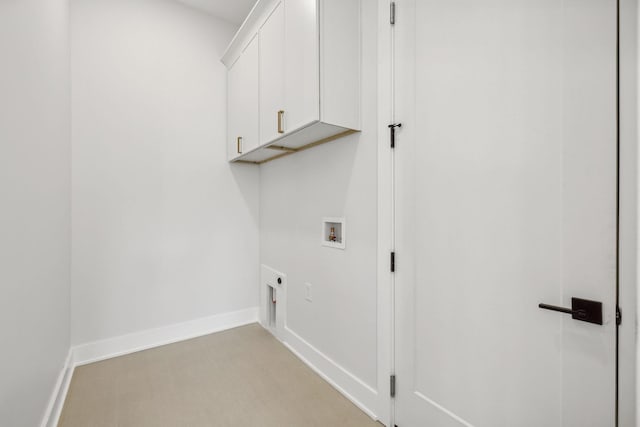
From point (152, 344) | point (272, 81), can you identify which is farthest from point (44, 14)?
point (152, 344)

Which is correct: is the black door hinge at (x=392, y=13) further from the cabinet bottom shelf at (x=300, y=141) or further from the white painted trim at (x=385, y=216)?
the cabinet bottom shelf at (x=300, y=141)

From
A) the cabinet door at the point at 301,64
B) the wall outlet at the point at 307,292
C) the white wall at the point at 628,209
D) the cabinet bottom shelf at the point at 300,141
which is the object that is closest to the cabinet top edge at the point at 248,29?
the cabinet door at the point at 301,64

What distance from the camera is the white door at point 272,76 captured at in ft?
6.16

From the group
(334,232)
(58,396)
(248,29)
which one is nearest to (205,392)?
(58,396)

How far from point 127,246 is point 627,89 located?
3.04 m

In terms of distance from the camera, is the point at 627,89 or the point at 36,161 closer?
the point at 627,89

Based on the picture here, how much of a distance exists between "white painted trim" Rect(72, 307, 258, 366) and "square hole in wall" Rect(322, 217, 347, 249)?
4.88 ft

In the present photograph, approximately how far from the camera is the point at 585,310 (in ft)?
3.08

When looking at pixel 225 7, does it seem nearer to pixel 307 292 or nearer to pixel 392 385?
pixel 307 292

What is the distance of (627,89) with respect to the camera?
853mm

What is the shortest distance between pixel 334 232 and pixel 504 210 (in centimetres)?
107

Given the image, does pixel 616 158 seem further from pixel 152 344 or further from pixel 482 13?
pixel 152 344

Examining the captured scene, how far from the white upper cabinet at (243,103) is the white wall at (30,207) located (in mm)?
1171

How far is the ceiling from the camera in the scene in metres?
2.59
